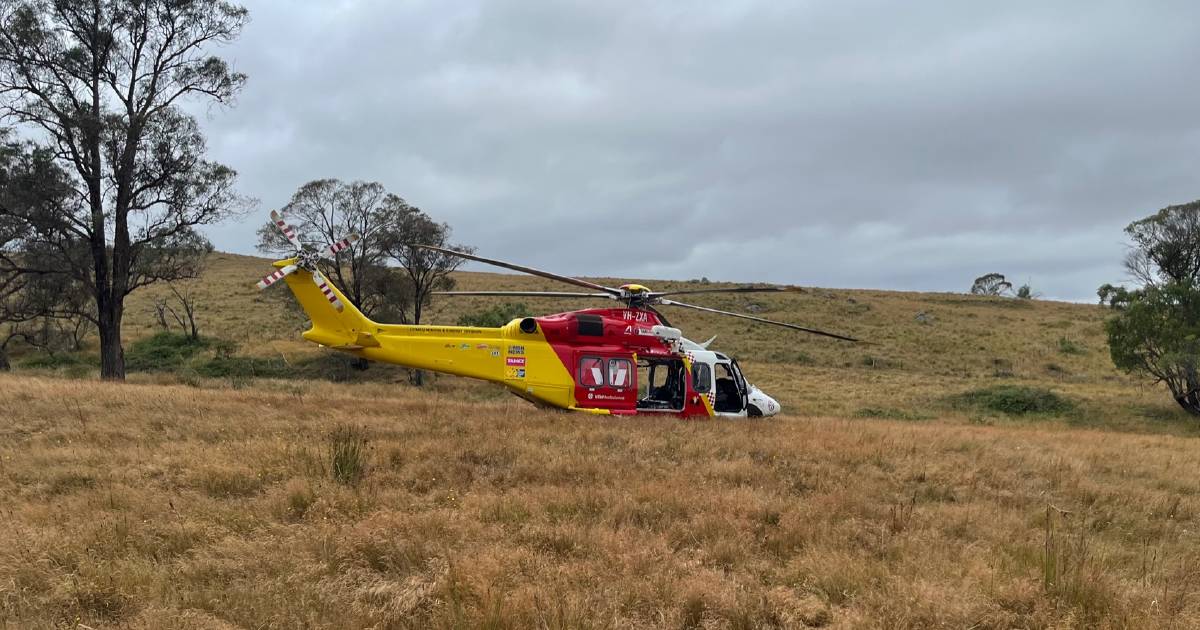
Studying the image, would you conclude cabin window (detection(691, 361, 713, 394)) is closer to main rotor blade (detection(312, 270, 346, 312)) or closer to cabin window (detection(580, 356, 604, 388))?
cabin window (detection(580, 356, 604, 388))

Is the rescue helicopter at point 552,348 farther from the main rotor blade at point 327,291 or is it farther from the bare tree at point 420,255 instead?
the bare tree at point 420,255

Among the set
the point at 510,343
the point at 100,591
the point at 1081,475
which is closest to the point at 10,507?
the point at 100,591

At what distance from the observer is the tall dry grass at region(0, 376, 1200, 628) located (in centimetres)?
468

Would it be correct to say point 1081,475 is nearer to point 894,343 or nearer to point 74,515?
point 74,515

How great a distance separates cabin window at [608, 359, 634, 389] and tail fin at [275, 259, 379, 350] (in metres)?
4.89

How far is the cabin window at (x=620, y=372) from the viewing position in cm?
1389

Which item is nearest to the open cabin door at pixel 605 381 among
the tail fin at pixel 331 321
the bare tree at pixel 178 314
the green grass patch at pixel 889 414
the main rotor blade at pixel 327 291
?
Result: the tail fin at pixel 331 321

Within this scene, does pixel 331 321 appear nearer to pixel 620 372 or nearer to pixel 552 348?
pixel 552 348

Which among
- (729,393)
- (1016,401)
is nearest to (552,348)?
(729,393)

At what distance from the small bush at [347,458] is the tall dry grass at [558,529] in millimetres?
155

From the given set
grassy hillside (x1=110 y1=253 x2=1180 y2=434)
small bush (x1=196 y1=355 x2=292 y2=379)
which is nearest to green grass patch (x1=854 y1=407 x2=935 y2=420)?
grassy hillside (x1=110 y1=253 x2=1180 y2=434)

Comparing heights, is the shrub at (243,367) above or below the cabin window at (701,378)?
below

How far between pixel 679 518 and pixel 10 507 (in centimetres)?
687

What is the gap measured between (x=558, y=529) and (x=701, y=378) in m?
8.75
